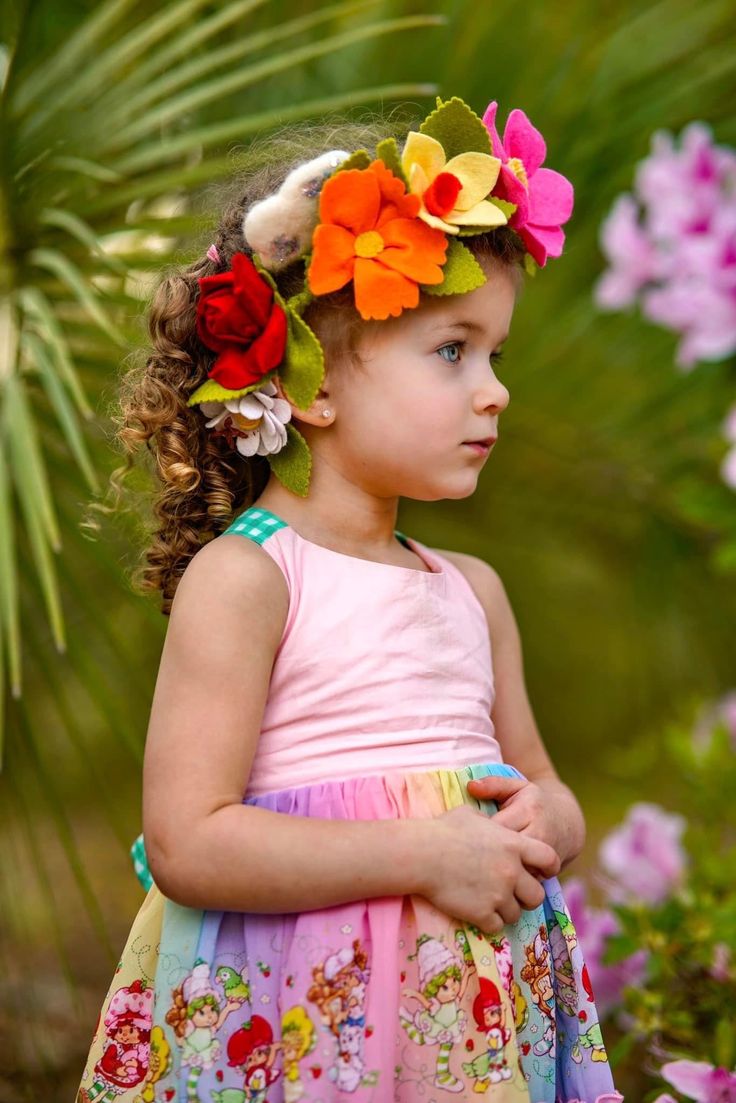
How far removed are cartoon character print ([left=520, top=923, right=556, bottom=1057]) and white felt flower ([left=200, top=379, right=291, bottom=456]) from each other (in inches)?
23.1

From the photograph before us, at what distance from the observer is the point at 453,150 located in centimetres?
133

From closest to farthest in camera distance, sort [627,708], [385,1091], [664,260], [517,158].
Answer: [385,1091], [517,158], [664,260], [627,708]

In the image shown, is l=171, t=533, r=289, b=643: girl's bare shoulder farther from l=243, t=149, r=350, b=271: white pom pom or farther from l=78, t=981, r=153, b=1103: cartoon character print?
l=78, t=981, r=153, b=1103: cartoon character print

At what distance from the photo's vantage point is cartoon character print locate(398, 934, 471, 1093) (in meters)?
1.18

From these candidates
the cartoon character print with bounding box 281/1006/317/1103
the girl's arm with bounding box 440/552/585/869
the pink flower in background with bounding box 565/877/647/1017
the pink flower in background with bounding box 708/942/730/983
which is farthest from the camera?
the pink flower in background with bounding box 565/877/647/1017

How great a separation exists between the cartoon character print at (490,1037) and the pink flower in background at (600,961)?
0.86 meters

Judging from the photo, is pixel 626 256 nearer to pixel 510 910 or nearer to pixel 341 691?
pixel 341 691

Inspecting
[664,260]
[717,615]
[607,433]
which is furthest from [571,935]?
[717,615]

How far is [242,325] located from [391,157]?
225mm

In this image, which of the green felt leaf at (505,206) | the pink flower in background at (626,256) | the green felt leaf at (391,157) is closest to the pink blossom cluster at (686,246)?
the pink flower in background at (626,256)

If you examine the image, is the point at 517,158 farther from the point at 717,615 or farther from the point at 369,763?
the point at 717,615

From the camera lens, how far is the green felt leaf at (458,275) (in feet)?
4.17

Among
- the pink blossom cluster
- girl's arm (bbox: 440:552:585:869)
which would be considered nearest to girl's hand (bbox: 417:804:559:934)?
girl's arm (bbox: 440:552:585:869)

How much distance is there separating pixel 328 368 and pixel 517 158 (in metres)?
0.32
